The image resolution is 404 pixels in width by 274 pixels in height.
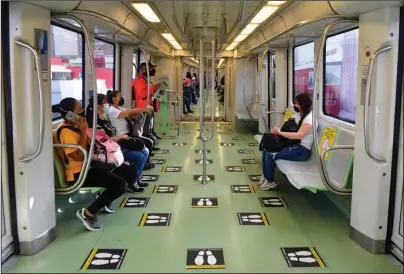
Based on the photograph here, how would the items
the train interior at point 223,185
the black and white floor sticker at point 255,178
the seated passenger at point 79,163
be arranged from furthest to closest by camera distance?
the black and white floor sticker at point 255,178 < the seated passenger at point 79,163 < the train interior at point 223,185

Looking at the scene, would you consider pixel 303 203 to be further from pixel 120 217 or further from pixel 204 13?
pixel 204 13

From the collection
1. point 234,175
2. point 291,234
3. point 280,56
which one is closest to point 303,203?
point 291,234

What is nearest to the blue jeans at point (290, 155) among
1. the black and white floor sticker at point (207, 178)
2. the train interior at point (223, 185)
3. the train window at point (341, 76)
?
the train interior at point (223, 185)

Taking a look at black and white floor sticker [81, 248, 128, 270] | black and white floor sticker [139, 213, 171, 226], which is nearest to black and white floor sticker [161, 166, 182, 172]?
black and white floor sticker [139, 213, 171, 226]

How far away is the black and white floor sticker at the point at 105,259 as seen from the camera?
3037 mm

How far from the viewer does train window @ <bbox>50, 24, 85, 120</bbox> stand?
475cm

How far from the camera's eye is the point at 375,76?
317cm

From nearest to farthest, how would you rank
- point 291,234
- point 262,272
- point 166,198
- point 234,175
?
point 262,272 → point 291,234 → point 166,198 → point 234,175

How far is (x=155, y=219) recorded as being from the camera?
4.06 meters

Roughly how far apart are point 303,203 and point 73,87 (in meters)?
3.10

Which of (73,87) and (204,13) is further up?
(204,13)

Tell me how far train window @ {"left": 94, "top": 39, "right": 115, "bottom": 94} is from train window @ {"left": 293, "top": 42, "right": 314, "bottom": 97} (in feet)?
10.5

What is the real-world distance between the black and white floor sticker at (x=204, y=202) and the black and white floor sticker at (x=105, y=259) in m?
1.34

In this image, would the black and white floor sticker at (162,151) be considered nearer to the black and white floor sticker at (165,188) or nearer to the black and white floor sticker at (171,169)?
the black and white floor sticker at (171,169)
